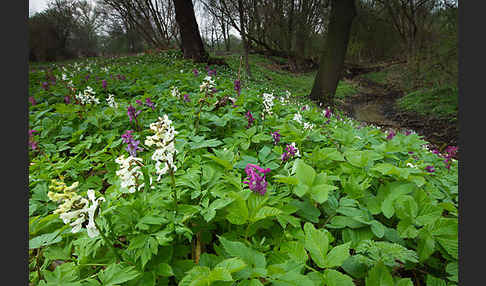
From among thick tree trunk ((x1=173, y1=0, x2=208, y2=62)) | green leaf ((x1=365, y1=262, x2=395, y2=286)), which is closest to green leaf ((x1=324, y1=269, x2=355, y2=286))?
green leaf ((x1=365, y1=262, x2=395, y2=286))

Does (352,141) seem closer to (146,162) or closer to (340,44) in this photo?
(146,162)

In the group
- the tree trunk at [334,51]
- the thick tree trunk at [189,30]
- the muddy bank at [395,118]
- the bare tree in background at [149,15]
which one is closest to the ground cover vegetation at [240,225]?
the muddy bank at [395,118]

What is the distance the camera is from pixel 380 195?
1436mm

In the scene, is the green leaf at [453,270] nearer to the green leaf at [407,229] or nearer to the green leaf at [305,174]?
the green leaf at [407,229]

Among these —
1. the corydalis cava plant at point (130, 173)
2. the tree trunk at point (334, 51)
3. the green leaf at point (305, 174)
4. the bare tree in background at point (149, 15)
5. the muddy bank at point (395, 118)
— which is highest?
the bare tree in background at point (149, 15)

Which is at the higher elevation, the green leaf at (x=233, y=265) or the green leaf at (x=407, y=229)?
the green leaf at (x=233, y=265)

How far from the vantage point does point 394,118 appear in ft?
29.6

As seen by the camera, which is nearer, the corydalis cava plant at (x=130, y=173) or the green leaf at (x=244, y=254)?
the green leaf at (x=244, y=254)

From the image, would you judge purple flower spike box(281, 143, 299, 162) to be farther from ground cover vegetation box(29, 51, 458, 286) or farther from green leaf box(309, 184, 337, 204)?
green leaf box(309, 184, 337, 204)

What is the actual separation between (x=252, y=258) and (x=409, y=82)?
15829 millimetres

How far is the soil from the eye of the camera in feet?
20.8

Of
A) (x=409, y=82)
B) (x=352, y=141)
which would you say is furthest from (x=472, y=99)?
(x=409, y=82)

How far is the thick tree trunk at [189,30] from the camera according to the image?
9.18 m

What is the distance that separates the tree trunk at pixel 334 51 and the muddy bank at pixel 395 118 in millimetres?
1230
